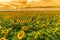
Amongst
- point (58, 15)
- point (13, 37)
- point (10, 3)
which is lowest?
point (13, 37)

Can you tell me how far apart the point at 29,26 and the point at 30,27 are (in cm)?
2

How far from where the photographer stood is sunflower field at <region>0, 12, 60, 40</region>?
46.5 inches

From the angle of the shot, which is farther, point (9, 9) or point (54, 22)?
point (9, 9)

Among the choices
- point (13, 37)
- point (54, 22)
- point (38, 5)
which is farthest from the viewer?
point (38, 5)

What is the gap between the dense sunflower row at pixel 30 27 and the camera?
1.18m

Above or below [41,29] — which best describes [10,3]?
above

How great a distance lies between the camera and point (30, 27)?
127 centimetres

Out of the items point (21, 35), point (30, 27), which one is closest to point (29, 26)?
point (30, 27)

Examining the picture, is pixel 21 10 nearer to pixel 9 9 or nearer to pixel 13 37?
pixel 9 9

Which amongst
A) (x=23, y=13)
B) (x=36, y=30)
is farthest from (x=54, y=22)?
(x=23, y=13)

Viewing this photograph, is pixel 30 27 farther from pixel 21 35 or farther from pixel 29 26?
pixel 21 35

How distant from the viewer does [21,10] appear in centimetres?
142

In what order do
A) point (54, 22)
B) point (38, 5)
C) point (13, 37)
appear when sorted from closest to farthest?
point (13, 37) < point (54, 22) < point (38, 5)

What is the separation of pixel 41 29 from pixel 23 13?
29cm
